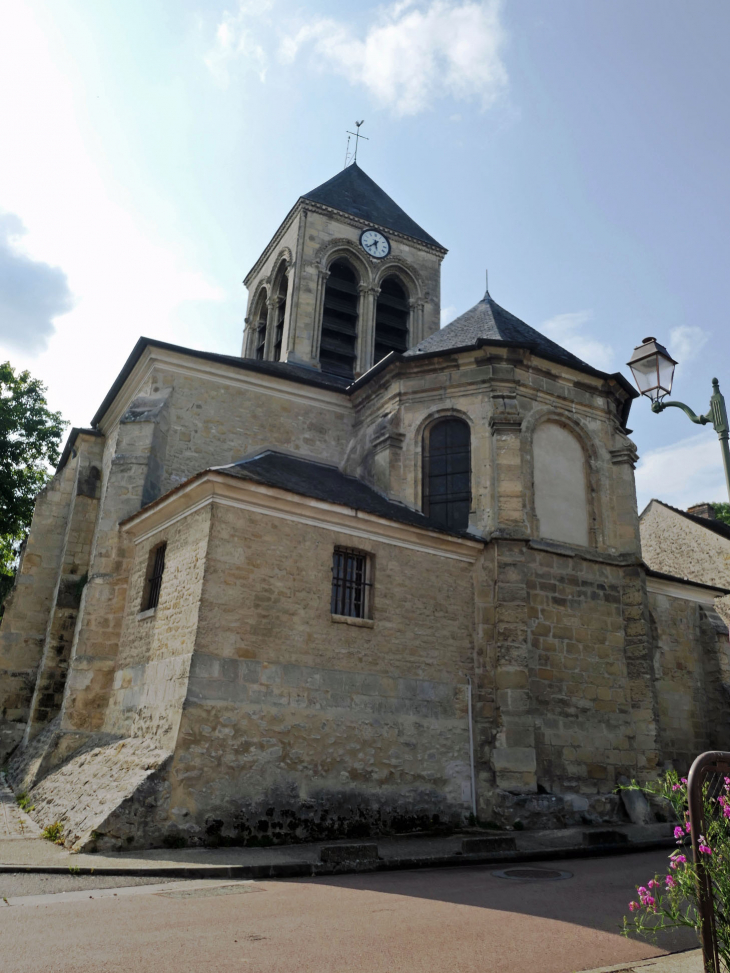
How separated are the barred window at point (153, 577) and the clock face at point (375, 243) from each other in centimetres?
1491

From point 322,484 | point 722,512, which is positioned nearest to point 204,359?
point 322,484

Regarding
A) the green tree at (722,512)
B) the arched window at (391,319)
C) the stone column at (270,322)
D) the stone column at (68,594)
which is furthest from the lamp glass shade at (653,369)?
the green tree at (722,512)

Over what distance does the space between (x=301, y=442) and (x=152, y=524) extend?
4.90m

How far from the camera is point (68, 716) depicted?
35.9 feet

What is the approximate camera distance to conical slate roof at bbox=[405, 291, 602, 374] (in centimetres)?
1378

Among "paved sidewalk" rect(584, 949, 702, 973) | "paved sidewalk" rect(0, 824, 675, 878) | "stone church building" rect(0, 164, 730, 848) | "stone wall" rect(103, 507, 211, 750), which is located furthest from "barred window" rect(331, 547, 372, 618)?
"paved sidewalk" rect(584, 949, 702, 973)

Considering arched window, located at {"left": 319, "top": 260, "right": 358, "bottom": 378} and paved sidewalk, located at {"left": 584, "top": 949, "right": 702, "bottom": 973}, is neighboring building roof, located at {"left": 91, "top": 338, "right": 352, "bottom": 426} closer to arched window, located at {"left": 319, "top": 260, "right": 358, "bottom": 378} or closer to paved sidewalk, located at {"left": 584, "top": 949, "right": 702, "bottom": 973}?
arched window, located at {"left": 319, "top": 260, "right": 358, "bottom": 378}

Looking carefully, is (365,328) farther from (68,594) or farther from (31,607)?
(31,607)

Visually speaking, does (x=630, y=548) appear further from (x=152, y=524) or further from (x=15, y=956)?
(x=15, y=956)

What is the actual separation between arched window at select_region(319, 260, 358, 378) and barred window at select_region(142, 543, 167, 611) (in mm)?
10992

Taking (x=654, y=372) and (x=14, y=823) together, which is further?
(x=14, y=823)

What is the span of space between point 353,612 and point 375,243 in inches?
634

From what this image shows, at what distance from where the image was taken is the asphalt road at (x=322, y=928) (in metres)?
→ 4.03

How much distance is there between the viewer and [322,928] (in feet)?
15.7
